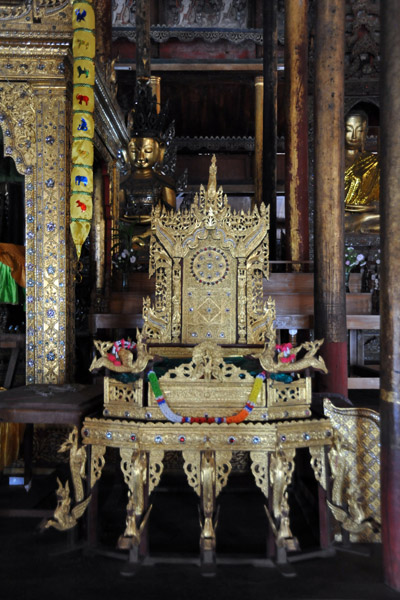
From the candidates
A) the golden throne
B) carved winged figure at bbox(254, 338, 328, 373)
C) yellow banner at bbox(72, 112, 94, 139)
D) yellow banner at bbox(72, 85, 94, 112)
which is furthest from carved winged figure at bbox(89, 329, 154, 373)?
yellow banner at bbox(72, 85, 94, 112)

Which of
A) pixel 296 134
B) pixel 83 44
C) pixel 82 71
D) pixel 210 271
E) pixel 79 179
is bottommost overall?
pixel 210 271

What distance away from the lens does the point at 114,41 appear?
427 inches

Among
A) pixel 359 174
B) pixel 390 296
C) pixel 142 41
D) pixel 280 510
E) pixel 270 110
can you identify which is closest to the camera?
pixel 390 296

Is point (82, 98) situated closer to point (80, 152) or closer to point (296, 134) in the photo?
point (80, 152)

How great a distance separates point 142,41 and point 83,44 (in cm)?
389

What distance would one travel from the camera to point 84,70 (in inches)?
157

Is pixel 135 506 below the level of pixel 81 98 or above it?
below

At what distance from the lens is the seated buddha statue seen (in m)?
6.98

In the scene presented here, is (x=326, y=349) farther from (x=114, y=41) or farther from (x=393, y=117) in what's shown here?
(x=114, y=41)

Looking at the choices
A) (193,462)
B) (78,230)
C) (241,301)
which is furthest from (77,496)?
(78,230)

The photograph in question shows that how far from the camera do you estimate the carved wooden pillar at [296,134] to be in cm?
643

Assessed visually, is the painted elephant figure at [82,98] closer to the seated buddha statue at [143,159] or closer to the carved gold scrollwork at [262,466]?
the seated buddha statue at [143,159]

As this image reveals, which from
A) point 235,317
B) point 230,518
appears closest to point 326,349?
point 235,317

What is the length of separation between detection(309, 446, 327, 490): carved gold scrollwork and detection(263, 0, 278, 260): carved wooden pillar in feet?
16.9
